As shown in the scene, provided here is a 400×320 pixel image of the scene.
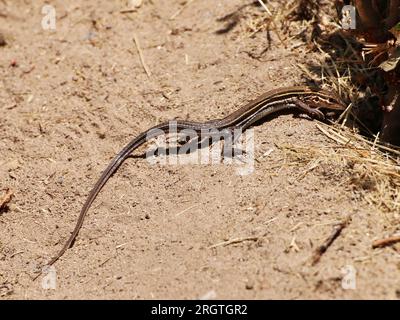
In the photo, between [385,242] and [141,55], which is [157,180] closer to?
[141,55]

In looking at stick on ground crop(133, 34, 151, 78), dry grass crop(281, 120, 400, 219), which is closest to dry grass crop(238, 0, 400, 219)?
dry grass crop(281, 120, 400, 219)

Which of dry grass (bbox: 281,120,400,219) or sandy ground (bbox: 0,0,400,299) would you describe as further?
dry grass (bbox: 281,120,400,219)

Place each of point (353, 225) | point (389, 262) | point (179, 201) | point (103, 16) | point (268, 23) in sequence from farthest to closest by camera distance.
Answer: point (103, 16) → point (268, 23) → point (179, 201) → point (353, 225) → point (389, 262)

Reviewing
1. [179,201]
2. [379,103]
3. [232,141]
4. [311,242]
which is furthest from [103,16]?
[311,242]

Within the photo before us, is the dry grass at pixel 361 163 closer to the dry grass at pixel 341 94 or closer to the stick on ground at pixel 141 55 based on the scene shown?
the dry grass at pixel 341 94

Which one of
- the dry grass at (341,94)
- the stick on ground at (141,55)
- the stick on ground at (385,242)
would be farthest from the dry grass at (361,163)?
the stick on ground at (141,55)

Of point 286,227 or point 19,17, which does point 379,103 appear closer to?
point 286,227

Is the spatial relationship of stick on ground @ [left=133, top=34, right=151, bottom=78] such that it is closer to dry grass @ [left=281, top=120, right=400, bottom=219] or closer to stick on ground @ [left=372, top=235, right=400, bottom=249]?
dry grass @ [left=281, top=120, right=400, bottom=219]

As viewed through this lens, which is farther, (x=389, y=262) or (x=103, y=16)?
(x=103, y=16)
